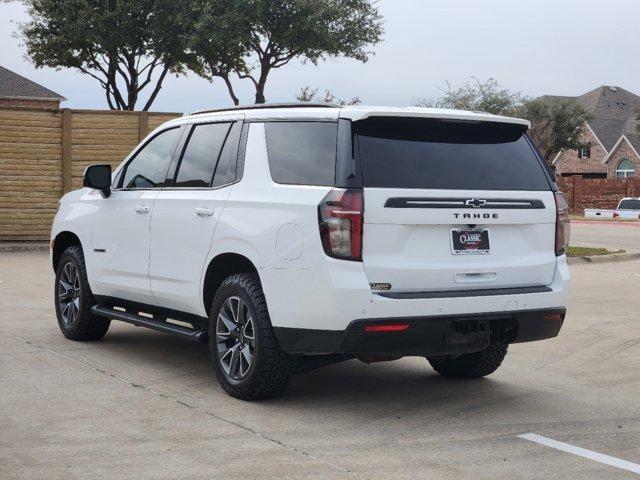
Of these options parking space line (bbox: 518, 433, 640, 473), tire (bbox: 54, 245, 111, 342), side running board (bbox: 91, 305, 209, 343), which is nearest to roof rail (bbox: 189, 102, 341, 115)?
side running board (bbox: 91, 305, 209, 343)

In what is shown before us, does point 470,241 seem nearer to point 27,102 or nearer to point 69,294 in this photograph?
point 69,294

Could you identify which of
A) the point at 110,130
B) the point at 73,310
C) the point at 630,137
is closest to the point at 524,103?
the point at 630,137

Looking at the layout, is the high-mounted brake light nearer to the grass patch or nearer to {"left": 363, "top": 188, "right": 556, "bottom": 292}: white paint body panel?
{"left": 363, "top": 188, "right": 556, "bottom": 292}: white paint body panel

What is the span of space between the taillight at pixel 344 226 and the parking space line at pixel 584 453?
1.45 metres

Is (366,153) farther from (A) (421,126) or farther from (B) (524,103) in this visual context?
(B) (524,103)

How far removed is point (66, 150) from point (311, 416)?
1455 cm

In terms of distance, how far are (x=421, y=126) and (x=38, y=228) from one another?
14.7 metres

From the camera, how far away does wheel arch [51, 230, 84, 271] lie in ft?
31.3

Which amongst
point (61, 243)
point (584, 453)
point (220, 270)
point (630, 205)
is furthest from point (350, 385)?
point (630, 205)

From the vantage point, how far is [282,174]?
6.82 metres

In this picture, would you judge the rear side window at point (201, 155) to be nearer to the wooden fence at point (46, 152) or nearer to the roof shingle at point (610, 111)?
the wooden fence at point (46, 152)

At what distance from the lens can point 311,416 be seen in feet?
21.7

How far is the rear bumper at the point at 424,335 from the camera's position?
629 centimetres

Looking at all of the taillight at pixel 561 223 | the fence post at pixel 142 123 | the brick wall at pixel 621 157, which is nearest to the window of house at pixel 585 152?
the brick wall at pixel 621 157
